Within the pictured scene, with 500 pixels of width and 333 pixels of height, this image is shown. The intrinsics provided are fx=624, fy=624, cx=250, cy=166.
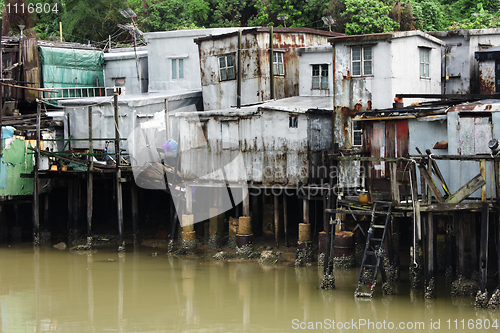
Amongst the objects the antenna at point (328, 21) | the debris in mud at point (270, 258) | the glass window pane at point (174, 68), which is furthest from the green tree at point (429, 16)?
the debris in mud at point (270, 258)

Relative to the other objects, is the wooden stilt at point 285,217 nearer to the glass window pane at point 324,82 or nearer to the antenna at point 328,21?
the glass window pane at point 324,82

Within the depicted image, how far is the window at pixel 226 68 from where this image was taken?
2856 cm

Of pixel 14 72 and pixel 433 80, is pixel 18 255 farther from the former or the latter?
pixel 433 80

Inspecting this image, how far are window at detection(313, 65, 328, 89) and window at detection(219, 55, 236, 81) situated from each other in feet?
12.7

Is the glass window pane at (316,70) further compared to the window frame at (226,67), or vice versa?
the window frame at (226,67)

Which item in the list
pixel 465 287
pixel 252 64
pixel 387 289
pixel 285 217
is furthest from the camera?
pixel 252 64

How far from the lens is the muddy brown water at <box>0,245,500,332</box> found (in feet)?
52.9

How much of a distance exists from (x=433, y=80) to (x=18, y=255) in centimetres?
1770

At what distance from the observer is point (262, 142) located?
23.7 m

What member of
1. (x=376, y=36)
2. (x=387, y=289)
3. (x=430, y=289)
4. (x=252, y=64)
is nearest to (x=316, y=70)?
(x=252, y=64)

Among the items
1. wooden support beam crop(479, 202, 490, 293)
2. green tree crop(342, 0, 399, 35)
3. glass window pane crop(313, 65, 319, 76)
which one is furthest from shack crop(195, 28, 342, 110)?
wooden support beam crop(479, 202, 490, 293)

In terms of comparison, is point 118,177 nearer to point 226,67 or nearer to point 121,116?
point 121,116

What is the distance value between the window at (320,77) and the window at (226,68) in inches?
152

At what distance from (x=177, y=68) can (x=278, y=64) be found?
24.4 ft
